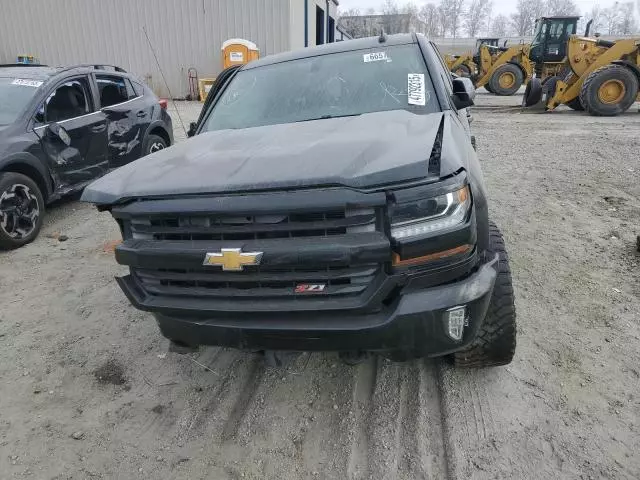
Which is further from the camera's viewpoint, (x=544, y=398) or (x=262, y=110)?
(x=262, y=110)

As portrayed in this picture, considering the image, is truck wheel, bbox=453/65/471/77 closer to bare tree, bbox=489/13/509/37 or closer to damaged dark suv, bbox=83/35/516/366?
damaged dark suv, bbox=83/35/516/366

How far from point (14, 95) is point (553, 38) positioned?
18707 mm

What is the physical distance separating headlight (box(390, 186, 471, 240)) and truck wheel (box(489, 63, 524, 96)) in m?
19.4

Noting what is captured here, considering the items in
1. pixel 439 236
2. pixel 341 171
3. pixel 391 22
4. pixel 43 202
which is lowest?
pixel 43 202

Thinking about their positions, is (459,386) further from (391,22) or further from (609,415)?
(391,22)

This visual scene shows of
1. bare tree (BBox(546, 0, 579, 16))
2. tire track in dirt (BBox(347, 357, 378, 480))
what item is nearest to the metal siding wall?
tire track in dirt (BBox(347, 357, 378, 480))

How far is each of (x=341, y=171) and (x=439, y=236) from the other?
1.60ft

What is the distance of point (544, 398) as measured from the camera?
2479 millimetres

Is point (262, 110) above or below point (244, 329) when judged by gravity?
above

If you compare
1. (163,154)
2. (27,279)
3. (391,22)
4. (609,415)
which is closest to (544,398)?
(609,415)

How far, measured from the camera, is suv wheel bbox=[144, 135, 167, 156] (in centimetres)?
673

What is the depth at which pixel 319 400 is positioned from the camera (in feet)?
8.48

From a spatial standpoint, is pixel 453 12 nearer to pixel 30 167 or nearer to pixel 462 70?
pixel 462 70

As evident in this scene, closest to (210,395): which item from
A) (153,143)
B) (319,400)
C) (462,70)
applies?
(319,400)
